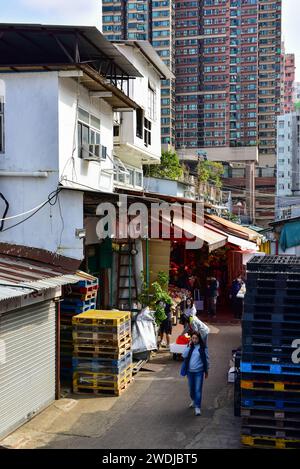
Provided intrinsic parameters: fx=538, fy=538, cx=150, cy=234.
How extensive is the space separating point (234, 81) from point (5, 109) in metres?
80.8

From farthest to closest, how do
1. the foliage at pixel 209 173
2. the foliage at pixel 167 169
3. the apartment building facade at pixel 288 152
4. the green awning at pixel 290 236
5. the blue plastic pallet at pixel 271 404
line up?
the apartment building facade at pixel 288 152 < the foliage at pixel 209 173 < the foliage at pixel 167 169 < the green awning at pixel 290 236 < the blue plastic pallet at pixel 271 404

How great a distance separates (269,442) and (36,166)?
7.62 m

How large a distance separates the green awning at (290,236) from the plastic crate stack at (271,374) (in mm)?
12588

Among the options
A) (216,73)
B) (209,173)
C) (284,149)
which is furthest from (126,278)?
(284,149)

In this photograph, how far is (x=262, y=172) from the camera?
283ft

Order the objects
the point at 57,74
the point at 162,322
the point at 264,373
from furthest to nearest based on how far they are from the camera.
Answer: the point at 162,322, the point at 57,74, the point at 264,373

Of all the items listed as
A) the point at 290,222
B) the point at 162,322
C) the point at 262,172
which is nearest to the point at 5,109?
the point at 162,322

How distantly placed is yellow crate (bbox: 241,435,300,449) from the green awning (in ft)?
43.8

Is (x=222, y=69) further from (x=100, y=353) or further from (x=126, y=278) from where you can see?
(x=100, y=353)

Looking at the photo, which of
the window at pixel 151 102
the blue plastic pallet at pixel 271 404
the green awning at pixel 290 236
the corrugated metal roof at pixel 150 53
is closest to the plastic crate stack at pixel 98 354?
the blue plastic pallet at pixel 271 404

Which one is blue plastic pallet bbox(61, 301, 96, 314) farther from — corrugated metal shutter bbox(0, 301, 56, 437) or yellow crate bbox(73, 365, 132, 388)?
yellow crate bbox(73, 365, 132, 388)

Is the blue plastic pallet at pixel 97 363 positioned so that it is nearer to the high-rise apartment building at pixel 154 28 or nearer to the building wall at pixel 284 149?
the high-rise apartment building at pixel 154 28

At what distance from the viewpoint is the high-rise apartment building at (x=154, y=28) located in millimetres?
83062
